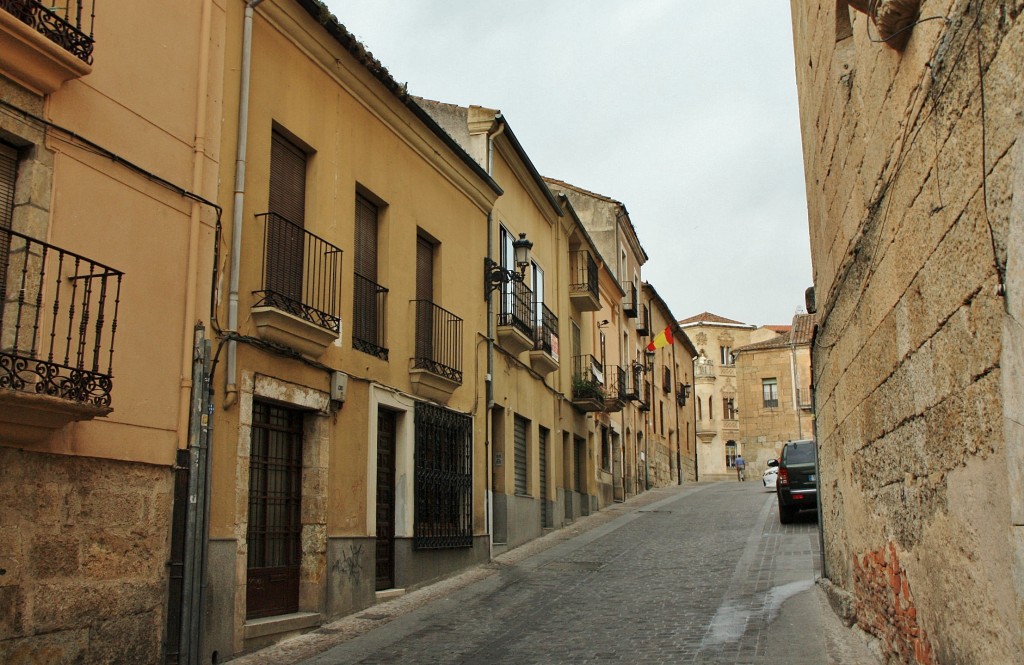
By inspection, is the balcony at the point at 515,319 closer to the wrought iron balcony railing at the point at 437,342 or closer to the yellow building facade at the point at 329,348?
the yellow building facade at the point at 329,348

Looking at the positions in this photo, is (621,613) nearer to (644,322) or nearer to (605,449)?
(605,449)

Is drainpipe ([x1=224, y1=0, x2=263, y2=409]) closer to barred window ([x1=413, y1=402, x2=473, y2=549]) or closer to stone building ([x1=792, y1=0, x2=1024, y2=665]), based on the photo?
barred window ([x1=413, y1=402, x2=473, y2=549])

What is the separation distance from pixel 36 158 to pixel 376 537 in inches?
236

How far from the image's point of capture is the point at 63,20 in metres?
6.80

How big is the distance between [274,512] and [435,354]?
3983 millimetres

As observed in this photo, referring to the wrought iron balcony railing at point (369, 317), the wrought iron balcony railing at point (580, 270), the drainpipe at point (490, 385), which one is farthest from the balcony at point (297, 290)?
the wrought iron balcony railing at point (580, 270)

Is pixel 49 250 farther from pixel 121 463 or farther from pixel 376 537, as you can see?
pixel 376 537

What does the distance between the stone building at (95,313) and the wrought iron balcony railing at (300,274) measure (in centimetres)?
96

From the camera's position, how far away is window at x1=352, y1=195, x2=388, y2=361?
1137cm

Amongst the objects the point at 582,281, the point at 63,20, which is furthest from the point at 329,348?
the point at 582,281

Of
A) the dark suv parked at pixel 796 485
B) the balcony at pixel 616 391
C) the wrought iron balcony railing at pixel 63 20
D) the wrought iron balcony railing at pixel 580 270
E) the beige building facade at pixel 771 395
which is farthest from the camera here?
the beige building facade at pixel 771 395

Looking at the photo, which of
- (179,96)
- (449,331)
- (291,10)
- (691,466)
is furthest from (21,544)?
(691,466)

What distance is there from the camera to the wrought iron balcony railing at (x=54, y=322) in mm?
6266

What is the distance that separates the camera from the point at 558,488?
1939 cm
